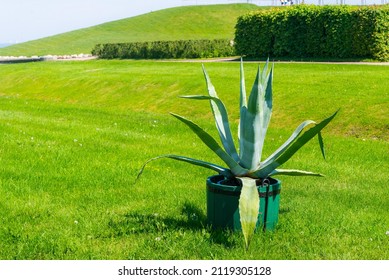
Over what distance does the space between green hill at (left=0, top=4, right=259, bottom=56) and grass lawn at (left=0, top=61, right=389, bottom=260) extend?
2069 inches

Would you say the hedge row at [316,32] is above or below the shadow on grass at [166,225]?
above

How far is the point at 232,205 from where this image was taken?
5617mm

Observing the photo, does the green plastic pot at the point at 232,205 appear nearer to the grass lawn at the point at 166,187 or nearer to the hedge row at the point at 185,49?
the grass lawn at the point at 166,187

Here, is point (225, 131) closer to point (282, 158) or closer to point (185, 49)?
point (282, 158)

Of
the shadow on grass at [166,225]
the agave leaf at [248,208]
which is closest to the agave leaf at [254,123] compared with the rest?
the agave leaf at [248,208]

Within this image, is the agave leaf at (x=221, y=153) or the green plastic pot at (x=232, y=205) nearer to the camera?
the green plastic pot at (x=232, y=205)

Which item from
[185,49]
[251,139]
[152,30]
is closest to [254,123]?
[251,139]

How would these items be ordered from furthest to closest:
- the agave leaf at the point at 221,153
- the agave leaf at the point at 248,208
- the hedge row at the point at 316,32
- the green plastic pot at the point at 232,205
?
the hedge row at the point at 316,32 < the agave leaf at the point at 221,153 < the green plastic pot at the point at 232,205 < the agave leaf at the point at 248,208

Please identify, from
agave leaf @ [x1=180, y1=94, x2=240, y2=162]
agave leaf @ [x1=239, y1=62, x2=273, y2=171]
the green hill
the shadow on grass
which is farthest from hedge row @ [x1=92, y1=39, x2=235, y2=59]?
agave leaf @ [x1=239, y1=62, x2=273, y2=171]

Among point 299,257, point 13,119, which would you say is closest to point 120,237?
point 299,257

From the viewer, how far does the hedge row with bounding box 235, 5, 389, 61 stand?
Result: 29.8m

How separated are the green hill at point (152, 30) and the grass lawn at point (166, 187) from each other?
5255cm

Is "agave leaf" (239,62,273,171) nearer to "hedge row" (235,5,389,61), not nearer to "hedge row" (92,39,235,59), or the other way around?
"hedge row" (235,5,389,61)

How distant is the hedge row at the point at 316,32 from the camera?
29797mm
